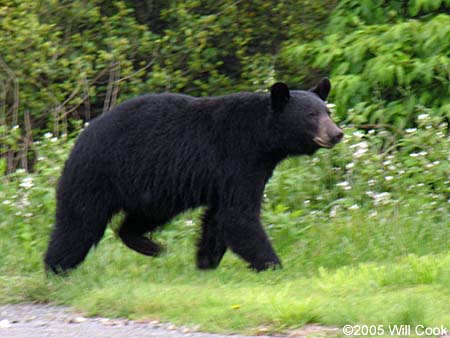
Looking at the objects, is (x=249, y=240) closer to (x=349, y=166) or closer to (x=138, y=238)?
(x=138, y=238)

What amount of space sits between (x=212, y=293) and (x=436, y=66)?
5919mm

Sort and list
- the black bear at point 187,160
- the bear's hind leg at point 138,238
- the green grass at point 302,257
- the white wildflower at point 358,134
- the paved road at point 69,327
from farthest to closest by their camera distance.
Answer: the white wildflower at point 358,134, the bear's hind leg at point 138,238, the black bear at point 187,160, the green grass at point 302,257, the paved road at point 69,327

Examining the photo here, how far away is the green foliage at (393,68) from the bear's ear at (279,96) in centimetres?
349

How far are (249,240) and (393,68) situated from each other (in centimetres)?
461

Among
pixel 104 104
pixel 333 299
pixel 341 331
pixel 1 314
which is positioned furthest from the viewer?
pixel 104 104

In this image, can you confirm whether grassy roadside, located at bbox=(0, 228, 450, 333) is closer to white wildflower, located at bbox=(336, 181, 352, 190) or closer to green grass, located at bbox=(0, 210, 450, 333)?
green grass, located at bbox=(0, 210, 450, 333)

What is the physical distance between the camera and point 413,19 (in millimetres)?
13656

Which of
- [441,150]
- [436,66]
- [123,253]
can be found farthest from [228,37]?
[123,253]

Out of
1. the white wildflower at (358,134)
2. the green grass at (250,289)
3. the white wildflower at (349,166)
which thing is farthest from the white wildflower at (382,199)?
the white wildflower at (358,134)

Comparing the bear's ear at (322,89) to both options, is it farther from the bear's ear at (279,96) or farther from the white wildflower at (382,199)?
the white wildflower at (382,199)

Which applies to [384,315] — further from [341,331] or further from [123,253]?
[123,253]

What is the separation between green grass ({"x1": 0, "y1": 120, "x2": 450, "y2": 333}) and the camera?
6961mm

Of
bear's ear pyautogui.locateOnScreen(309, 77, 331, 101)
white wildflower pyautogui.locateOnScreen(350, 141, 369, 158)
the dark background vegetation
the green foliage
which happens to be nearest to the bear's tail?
bear's ear pyautogui.locateOnScreen(309, 77, 331, 101)

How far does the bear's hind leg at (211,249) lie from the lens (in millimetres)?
9039
